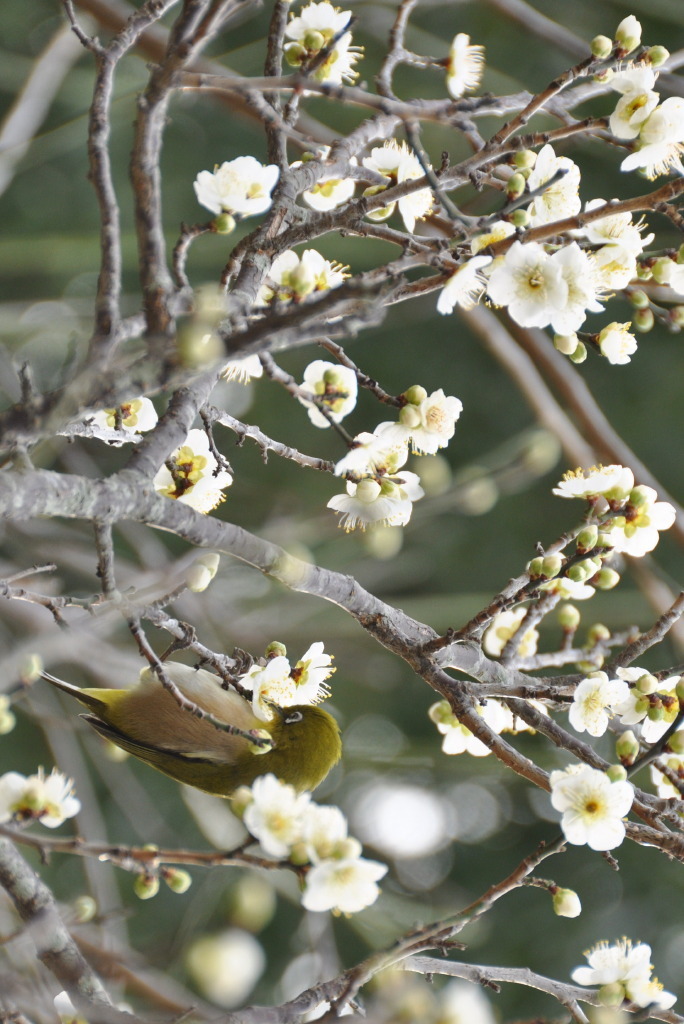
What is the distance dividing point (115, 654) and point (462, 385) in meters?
1.67

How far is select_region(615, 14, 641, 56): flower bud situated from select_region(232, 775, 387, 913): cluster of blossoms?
2.32 ft

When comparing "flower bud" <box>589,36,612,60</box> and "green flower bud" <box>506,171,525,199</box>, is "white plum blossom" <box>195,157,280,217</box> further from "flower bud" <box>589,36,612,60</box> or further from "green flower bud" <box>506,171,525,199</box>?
"flower bud" <box>589,36,612,60</box>

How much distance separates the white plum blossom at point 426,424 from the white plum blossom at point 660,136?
25 cm

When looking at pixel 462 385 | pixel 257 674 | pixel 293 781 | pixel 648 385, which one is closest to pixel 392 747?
pixel 462 385

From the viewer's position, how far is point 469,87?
89 centimetres

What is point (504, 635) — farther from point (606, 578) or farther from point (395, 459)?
point (395, 459)

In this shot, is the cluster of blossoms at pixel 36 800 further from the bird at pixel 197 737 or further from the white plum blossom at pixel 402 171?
the white plum blossom at pixel 402 171

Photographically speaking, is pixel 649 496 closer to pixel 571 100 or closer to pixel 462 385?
pixel 571 100

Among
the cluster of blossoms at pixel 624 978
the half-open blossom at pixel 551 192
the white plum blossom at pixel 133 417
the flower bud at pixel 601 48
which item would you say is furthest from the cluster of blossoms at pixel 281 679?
the flower bud at pixel 601 48

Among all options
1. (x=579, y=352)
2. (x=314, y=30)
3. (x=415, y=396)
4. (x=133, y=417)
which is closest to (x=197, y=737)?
(x=133, y=417)

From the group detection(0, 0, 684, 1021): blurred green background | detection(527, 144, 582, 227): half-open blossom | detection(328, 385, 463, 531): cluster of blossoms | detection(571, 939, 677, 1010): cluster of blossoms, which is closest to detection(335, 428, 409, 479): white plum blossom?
detection(328, 385, 463, 531): cluster of blossoms

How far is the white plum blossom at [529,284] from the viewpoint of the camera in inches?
26.7

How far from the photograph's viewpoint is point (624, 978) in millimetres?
765

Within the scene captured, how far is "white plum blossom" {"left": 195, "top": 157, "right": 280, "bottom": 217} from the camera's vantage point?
2.31 ft
